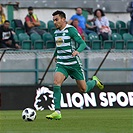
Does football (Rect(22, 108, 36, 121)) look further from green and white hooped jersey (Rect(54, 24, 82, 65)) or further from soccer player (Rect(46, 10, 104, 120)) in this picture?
green and white hooped jersey (Rect(54, 24, 82, 65))

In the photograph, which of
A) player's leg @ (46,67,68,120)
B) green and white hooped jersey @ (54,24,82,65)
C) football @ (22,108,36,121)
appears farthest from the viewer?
green and white hooped jersey @ (54,24,82,65)

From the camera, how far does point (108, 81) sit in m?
18.6

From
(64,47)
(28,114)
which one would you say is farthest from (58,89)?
(64,47)

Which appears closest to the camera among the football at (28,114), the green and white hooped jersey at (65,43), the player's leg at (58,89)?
the player's leg at (58,89)

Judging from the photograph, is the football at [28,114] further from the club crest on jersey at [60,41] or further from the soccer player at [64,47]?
the club crest on jersey at [60,41]

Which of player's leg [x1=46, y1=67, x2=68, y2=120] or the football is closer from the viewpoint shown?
player's leg [x1=46, y1=67, x2=68, y2=120]

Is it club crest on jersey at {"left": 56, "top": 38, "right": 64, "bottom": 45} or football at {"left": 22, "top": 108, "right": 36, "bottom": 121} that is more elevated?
club crest on jersey at {"left": 56, "top": 38, "right": 64, "bottom": 45}

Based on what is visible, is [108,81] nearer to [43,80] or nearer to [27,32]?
[43,80]

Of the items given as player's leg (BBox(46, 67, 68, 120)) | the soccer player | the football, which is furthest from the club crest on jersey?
the football

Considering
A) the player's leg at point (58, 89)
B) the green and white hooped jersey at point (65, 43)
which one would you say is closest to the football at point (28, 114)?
the player's leg at point (58, 89)

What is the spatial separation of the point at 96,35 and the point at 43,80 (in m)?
3.57

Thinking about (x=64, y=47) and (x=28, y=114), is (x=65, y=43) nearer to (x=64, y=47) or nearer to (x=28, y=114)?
(x=64, y=47)

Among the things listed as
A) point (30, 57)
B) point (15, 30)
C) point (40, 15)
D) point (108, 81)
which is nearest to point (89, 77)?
point (108, 81)

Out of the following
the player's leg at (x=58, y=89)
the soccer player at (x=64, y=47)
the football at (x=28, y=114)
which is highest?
the soccer player at (x=64, y=47)
